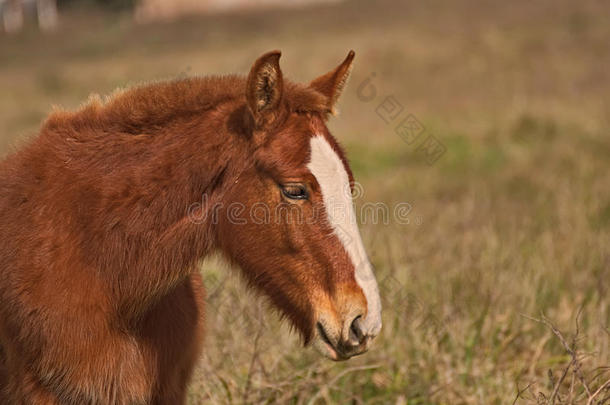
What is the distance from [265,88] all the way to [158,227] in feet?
2.41

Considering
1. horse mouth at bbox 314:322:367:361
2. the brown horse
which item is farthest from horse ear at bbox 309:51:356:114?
horse mouth at bbox 314:322:367:361

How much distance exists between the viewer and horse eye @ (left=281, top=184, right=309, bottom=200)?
8.70 feet

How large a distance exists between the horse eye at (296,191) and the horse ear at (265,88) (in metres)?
0.30

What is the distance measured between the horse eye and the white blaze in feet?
0.24

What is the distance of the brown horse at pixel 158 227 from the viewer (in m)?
2.65

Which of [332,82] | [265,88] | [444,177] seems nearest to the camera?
[265,88]

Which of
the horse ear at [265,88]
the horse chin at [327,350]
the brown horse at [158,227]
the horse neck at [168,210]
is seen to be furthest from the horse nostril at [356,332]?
the horse ear at [265,88]

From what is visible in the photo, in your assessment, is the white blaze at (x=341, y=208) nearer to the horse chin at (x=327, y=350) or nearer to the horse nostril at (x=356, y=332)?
the horse nostril at (x=356, y=332)

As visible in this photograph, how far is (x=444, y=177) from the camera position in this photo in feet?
34.8

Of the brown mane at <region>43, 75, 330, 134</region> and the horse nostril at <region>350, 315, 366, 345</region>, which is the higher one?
the brown mane at <region>43, 75, 330, 134</region>

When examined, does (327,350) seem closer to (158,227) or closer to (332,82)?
(158,227)

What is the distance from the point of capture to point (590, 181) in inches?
356

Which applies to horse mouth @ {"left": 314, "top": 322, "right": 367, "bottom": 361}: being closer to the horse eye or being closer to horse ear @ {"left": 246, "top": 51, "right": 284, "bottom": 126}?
the horse eye

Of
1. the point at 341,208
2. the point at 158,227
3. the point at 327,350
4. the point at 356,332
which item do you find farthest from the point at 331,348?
the point at 158,227
